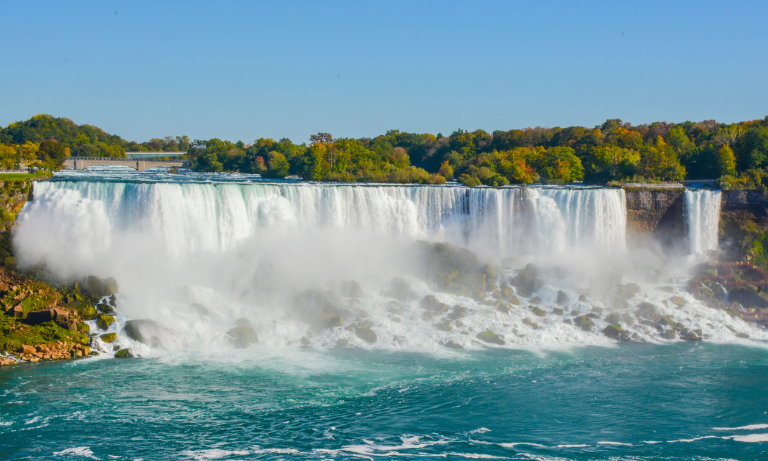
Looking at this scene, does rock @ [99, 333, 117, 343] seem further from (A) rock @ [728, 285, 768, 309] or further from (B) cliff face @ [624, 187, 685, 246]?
(B) cliff face @ [624, 187, 685, 246]

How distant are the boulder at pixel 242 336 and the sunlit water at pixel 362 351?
0.34 m

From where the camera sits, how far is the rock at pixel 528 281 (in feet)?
96.8

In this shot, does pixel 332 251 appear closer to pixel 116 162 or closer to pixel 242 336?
pixel 242 336

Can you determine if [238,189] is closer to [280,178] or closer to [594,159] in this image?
[280,178]

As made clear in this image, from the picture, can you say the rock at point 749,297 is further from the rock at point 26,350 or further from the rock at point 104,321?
the rock at point 26,350

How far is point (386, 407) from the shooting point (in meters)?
17.5

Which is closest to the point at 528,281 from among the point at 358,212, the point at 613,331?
the point at 613,331

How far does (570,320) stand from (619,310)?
3.06 meters

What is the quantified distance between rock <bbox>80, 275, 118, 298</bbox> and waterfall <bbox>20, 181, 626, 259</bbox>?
2.83 m

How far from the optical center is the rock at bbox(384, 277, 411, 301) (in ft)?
92.4

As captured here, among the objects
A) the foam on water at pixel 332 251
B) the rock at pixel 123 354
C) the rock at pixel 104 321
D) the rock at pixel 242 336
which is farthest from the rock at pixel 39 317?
the rock at pixel 242 336

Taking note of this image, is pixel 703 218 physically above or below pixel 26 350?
above

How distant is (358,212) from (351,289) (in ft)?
19.3

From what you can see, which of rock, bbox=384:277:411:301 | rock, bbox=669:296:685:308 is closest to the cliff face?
rock, bbox=669:296:685:308
